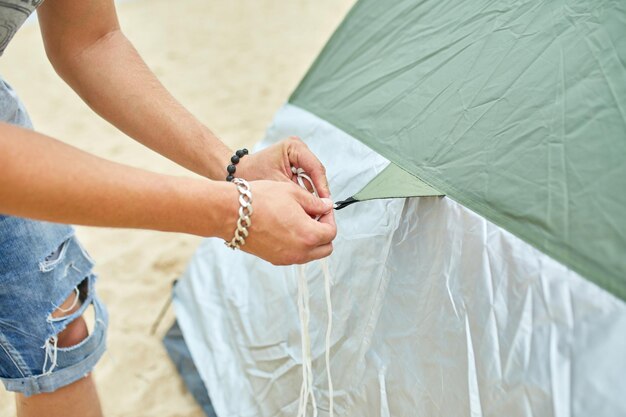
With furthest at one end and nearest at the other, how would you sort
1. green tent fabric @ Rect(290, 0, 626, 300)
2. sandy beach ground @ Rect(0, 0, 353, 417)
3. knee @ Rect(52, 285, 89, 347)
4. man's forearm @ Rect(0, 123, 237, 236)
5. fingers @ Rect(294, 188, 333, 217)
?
1. sandy beach ground @ Rect(0, 0, 353, 417)
2. knee @ Rect(52, 285, 89, 347)
3. fingers @ Rect(294, 188, 333, 217)
4. green tent fabric @ Rect(290, 0, 626, 300)
5. man's forearm @ Rect(0, 123, 237, 236)

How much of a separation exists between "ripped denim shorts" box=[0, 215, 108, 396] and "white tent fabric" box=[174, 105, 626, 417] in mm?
387

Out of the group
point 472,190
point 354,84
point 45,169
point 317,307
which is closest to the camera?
point 45,169

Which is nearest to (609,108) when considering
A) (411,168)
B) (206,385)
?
(411,168)

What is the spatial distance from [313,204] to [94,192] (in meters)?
0.32

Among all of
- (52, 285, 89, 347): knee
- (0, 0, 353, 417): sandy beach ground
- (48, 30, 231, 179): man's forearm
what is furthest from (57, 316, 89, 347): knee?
(0, 0, 353, 417): sandy beach ground

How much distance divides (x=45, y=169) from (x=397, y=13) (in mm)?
853

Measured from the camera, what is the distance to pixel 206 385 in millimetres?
1498

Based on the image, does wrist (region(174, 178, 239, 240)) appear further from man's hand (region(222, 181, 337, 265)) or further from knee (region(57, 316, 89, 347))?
knee (region(57, 316, 89, 347))

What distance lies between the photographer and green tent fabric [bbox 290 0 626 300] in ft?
2.88

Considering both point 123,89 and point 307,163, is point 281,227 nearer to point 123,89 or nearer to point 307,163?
point 307,163

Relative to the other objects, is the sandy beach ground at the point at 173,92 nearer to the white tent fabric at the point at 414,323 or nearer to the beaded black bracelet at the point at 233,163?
the white tent fabric at the point at 414,323

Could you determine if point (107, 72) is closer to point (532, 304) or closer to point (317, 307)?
point (317, 307)

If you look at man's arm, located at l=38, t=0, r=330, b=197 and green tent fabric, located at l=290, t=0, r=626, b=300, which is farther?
man's arm, located at l=38, t=0, r=330, b=197

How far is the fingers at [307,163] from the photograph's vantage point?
1.13 metres
